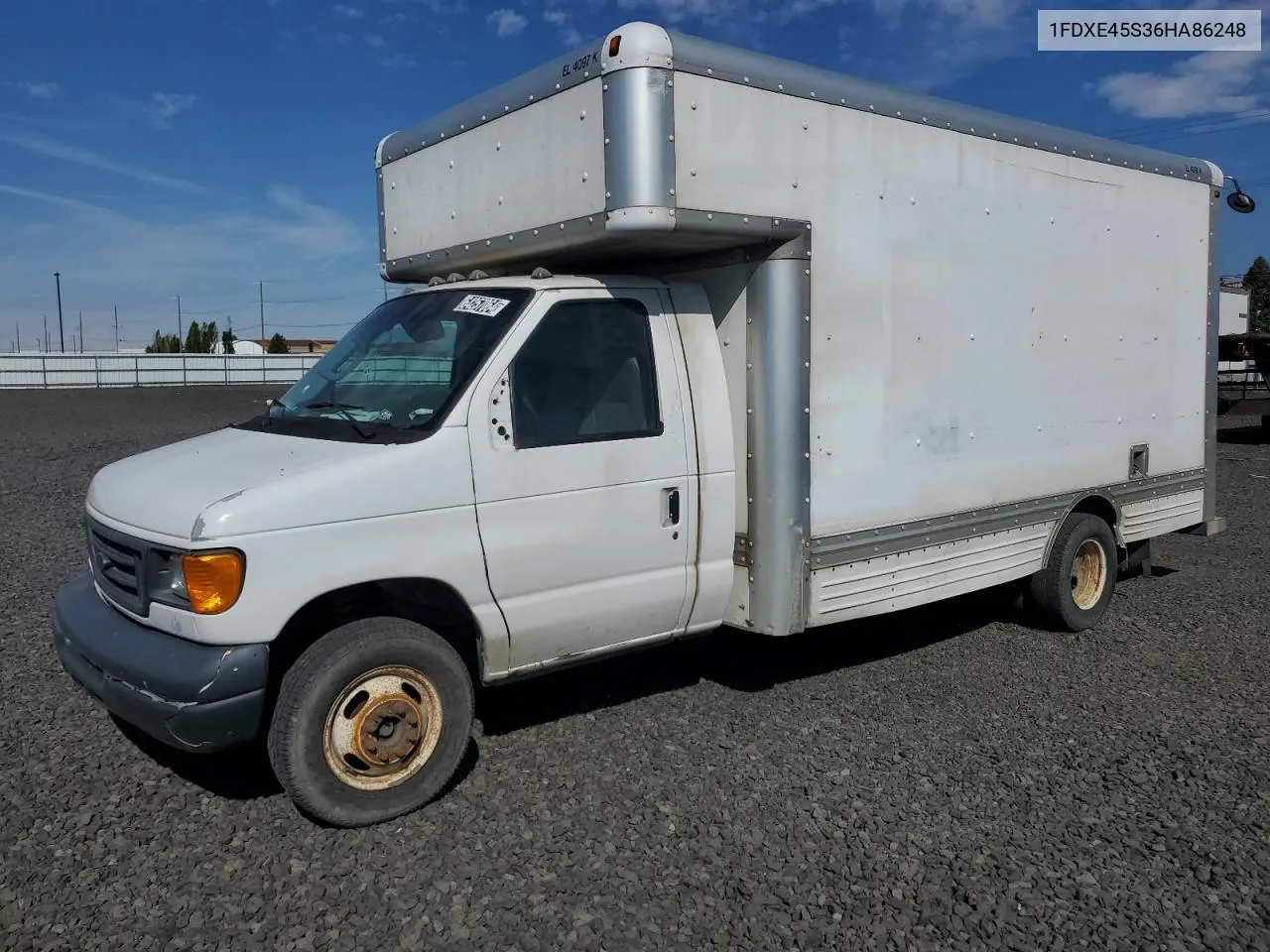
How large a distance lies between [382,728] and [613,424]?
157cm

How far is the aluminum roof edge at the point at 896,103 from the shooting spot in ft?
14.6

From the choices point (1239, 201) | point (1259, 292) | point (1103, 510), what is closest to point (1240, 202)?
point (1239, 201)

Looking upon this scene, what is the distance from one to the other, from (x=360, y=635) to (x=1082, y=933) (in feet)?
8.71

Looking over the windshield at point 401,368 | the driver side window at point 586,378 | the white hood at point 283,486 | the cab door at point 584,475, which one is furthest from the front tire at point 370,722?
the driver side window at point 586,378

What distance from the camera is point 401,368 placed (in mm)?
4570

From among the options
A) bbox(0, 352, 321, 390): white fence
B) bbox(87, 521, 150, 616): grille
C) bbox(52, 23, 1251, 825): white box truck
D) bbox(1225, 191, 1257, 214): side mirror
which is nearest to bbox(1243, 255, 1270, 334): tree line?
bbox(0, 352, 321, 390): white fence

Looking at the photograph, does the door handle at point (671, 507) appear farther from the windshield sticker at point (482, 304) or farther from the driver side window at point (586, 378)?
the windshield sticker at point (482, 304)

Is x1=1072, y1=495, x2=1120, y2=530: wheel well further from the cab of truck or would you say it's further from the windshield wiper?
the windshield wiper

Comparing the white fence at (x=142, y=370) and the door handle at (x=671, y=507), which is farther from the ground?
the white fence at (x=142, y=370)

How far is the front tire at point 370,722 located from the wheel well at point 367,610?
Answer: 0.12 m

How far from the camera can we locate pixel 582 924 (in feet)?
11.0

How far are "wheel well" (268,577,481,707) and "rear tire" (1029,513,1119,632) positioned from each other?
12.7ft

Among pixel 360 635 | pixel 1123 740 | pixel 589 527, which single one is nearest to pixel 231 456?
pixel 360 635

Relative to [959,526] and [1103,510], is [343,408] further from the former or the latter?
[1103,510]
